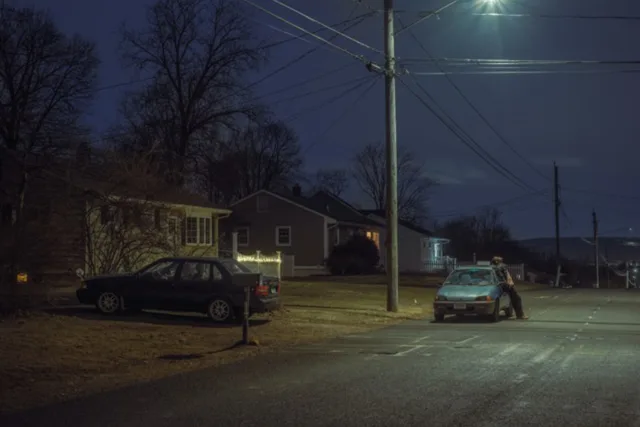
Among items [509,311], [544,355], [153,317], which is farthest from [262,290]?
[509,311]

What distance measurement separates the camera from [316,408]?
875 cm

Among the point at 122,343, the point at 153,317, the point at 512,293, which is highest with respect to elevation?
the point at 512,293

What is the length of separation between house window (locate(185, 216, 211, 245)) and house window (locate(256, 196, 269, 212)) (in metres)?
15.0

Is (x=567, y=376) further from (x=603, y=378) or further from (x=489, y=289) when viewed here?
(x=489, y=289)

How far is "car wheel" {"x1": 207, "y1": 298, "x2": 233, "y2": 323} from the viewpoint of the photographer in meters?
18.2

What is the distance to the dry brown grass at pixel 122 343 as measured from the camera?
1065 cm

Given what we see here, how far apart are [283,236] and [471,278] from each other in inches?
1293

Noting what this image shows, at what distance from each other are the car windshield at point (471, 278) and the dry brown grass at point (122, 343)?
1.86 meters

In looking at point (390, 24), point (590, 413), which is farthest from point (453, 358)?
point (390, 24)

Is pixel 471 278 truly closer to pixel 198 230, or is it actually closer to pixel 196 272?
pixel 196 272

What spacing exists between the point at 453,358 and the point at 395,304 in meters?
10.6

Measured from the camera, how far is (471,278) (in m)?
21.9

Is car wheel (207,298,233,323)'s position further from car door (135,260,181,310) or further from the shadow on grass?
car door (135,260,181,310)

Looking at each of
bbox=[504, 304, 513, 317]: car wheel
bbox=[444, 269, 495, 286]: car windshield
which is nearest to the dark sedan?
bbox=[444, 269, 495, 286]: car windshield
